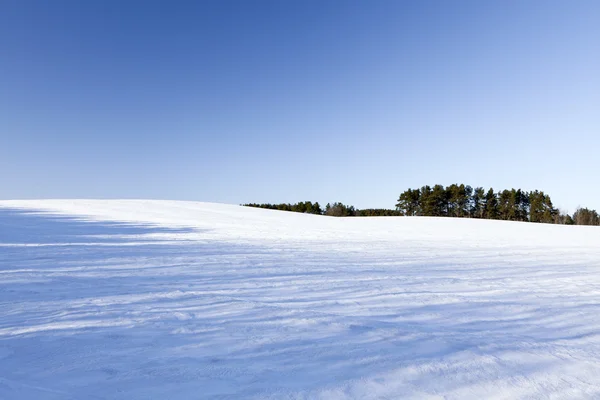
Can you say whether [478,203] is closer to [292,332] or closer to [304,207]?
[304,207]

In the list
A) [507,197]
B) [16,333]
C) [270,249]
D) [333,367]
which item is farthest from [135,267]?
[507,197]

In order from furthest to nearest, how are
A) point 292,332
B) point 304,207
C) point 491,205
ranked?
1. point 304,207
2. point 491,205
3. point 292,332

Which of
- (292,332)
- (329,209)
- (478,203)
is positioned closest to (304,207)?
(329,209)

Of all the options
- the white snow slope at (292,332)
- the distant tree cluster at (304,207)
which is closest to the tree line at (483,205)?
the distant tree cluster at (304,207)

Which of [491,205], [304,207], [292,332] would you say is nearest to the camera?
[292,332]

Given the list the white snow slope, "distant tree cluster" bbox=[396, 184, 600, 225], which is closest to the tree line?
"distant tree cluster" bbox=[396, 184, 600, 225]

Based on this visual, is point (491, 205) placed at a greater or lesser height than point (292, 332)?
greater

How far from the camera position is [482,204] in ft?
177

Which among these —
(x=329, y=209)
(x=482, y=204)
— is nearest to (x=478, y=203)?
(x=482, y=204)

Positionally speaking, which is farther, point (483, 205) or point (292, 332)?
point (483, 205)

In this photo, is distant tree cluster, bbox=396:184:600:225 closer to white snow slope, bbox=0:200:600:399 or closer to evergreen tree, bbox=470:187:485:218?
evergreen tree, bbox=470:187:485:218

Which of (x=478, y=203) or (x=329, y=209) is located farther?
(x=329, y=209)

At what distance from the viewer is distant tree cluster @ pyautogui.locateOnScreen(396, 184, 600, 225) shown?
51875mm

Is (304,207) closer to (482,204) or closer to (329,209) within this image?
(329,209)
